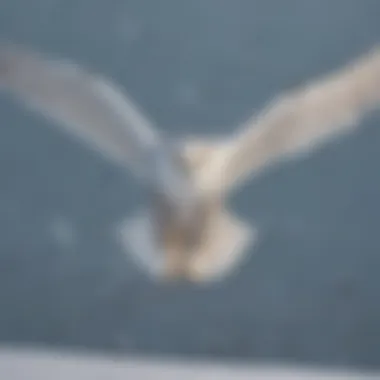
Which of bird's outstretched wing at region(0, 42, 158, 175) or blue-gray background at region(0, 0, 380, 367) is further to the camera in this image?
blue-gray background at region(0, 0, 380, 367)

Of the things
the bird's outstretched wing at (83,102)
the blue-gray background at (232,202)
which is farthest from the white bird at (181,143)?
the blue-gray background at (232,202)

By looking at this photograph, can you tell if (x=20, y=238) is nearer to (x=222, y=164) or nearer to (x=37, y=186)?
(x=37, y=186)

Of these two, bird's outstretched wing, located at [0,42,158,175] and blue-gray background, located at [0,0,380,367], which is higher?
blue-gray background, located at [0,0,380,367]

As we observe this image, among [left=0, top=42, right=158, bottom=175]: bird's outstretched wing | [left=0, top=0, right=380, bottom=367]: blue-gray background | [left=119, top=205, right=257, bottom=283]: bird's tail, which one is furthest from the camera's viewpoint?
[left=0, top=0, right=380, bottom=367]: blue-gray background

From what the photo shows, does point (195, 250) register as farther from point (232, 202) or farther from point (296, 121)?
point (232, 202)

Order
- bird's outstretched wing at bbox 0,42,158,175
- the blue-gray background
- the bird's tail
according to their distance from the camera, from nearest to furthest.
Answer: bird's outstretched wing at bbox 0,42,158,175 < the bird's tail < the blue-gray background

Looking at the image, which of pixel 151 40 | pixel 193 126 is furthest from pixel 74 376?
pixel 151 40

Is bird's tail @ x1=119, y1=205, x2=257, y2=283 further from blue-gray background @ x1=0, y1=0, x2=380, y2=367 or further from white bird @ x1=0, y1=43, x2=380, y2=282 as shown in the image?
blue-gray background @ x1=0, y1=0, x2=380, y2=367

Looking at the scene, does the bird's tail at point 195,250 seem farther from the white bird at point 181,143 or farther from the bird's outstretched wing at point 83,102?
the bird's outstretched wing at point 83,102

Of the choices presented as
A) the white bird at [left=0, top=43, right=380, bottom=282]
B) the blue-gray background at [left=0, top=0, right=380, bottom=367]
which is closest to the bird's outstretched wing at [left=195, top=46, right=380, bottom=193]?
the white bird at [left=0, top=43, right=380, bottom=282]
